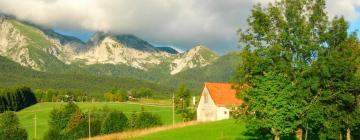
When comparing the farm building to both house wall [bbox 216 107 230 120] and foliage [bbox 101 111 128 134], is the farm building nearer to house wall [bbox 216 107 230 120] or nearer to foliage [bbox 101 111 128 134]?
house wall [bbox 216 107 230 120]

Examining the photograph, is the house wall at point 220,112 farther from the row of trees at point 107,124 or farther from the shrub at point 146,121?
the row of trees at point 107,124

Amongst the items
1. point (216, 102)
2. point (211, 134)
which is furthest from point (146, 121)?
point (211, 134)

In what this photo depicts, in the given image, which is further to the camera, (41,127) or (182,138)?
(41,127)

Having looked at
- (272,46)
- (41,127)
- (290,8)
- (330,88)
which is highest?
(290,8)

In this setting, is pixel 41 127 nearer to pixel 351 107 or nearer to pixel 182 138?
pixel 182 138

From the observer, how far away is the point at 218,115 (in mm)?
87125

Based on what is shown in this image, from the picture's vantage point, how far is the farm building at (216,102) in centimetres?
8706

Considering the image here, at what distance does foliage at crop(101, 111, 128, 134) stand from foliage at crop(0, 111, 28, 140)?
1529 centimetres

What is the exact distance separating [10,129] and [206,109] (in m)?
38.7

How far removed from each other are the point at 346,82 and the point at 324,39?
382 cm

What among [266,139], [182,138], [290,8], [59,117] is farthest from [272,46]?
[59,117]

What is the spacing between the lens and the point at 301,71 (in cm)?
3816

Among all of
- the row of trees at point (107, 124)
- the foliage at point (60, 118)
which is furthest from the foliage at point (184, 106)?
the foliage at point (60, 118)

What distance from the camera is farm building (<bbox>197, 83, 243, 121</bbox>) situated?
87.1 metres
